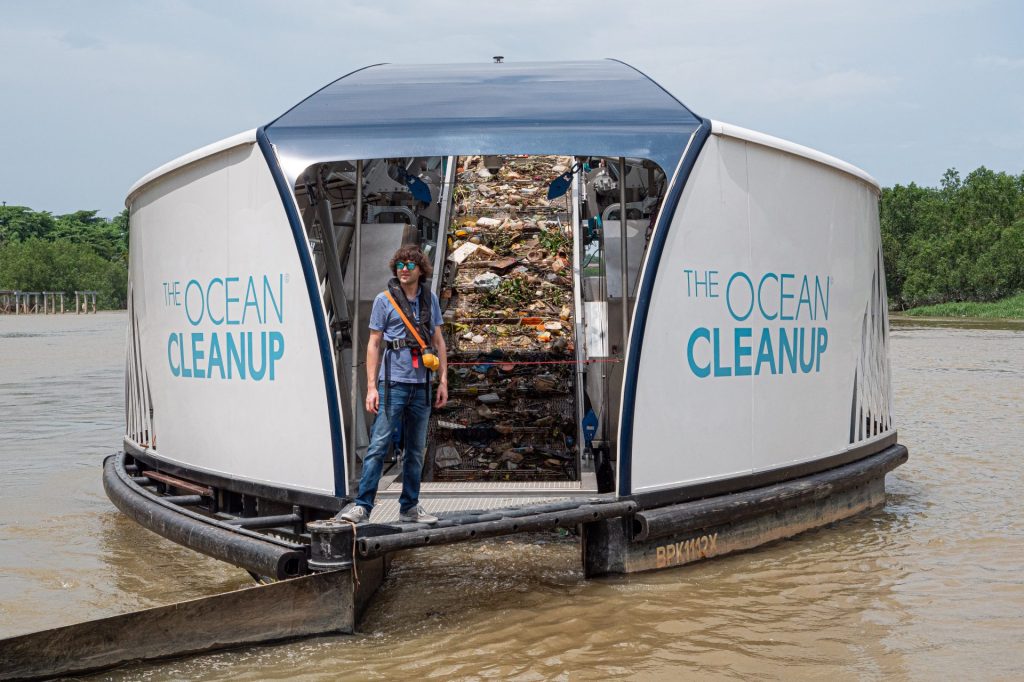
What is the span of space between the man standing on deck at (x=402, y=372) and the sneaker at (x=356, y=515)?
0.27ft

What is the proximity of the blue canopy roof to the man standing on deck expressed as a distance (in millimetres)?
766

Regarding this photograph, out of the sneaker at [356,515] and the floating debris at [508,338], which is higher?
the floating debris at [508,338]

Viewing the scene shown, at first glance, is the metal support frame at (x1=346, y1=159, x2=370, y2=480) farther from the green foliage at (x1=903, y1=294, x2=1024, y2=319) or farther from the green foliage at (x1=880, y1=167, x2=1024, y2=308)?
the green foliage at (x1=880, y1=167, x2=1024, y2=308)

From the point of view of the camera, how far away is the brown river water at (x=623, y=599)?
464 cm

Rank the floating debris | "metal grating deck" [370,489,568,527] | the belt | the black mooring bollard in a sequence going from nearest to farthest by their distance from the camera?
the black mooring bollard
the belt
"metal grating deck" [370,489,568,527]
the floating debris

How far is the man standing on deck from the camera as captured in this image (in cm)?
543

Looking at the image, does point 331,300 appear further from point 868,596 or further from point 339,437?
point 868,596

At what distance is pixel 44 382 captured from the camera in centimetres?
1931

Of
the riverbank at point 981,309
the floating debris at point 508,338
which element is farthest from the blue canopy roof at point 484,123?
the riverbank at point 981,309

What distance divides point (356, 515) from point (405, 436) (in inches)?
24.5

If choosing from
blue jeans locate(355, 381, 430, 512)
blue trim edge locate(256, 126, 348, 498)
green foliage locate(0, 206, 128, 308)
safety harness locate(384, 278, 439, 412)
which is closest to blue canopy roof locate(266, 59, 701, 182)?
blue trim edge locate(256, 126, 348, 498)

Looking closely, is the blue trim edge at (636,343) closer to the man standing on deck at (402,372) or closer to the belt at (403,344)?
the man standing on deck at (402,372)

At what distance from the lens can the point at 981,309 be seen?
55031 millimetres

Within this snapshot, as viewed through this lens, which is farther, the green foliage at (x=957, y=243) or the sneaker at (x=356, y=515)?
the green foliage at (x=957, y=243)
